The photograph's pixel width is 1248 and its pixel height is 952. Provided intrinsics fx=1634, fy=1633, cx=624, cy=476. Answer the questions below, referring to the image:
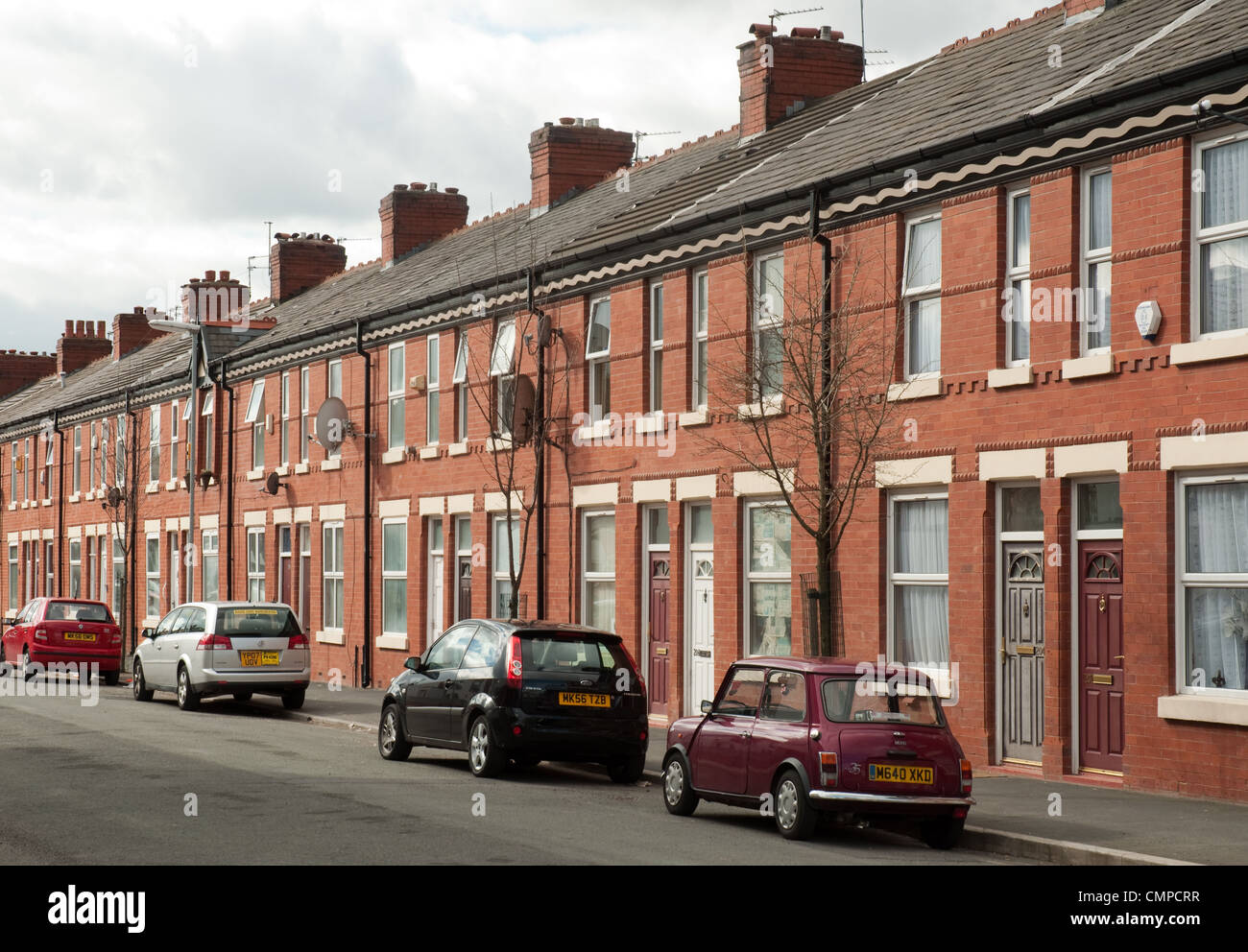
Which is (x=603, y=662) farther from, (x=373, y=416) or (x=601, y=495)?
(x=373, y=416)

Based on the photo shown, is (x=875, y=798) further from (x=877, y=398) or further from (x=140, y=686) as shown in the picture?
(x=140, y=686)

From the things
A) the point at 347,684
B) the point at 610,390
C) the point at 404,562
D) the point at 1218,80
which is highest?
the point at 1218,80

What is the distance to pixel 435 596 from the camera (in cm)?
2889

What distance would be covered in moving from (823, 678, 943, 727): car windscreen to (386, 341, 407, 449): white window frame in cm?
1827

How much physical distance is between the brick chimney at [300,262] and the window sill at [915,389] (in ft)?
93.2

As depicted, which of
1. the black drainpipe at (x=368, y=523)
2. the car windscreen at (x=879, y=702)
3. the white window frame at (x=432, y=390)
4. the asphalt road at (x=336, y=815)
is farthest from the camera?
the black drainpipe at (x=368, y=523)

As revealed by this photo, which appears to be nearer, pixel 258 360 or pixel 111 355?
pixel 258 360

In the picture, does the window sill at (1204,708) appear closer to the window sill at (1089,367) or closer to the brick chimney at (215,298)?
the window sill at (1089,367)

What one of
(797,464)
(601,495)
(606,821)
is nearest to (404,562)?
(601,495)

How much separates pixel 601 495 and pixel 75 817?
11990 mm

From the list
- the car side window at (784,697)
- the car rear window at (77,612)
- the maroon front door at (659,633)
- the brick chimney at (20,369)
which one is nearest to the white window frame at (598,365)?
the maroon front door at (659,633)

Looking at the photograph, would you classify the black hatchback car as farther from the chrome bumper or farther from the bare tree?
the chrome bumper

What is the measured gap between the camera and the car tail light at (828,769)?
11.9 m
